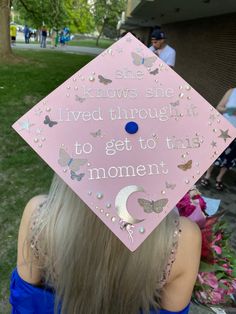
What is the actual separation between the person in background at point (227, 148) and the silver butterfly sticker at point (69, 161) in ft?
10.6

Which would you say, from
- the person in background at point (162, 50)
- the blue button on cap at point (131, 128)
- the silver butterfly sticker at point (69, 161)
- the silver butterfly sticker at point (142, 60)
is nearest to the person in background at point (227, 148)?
the person in background at point (162, 50)

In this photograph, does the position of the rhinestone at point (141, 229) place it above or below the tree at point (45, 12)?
above

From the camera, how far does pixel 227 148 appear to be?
14.0 ft

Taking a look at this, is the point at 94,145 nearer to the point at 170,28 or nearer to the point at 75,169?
the point at 75,169

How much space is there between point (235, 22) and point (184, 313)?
8.69m

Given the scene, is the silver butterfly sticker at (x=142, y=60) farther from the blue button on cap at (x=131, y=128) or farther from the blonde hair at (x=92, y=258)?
the blonde hair at (x=92, y=258)

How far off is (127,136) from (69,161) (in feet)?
0.61

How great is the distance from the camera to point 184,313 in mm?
1160

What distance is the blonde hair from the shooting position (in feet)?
3.26

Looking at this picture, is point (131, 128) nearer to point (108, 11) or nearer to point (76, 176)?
point (76, 176)

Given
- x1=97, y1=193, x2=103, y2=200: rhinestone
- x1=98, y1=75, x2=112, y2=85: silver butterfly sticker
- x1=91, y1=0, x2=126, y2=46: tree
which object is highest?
x1=98, y1=75, x2=112, y2=85: silver butterfly sticker

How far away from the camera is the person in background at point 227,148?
3.98 m

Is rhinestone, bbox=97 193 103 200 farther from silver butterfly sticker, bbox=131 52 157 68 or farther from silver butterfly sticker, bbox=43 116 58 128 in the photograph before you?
silver butterfly sticker, bbox=131 52 157 68

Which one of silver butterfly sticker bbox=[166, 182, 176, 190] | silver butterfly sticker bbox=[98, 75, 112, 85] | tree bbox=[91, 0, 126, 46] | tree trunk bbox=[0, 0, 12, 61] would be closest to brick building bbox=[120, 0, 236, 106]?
tree trunk bbox=[0, 0, 12, 61]
